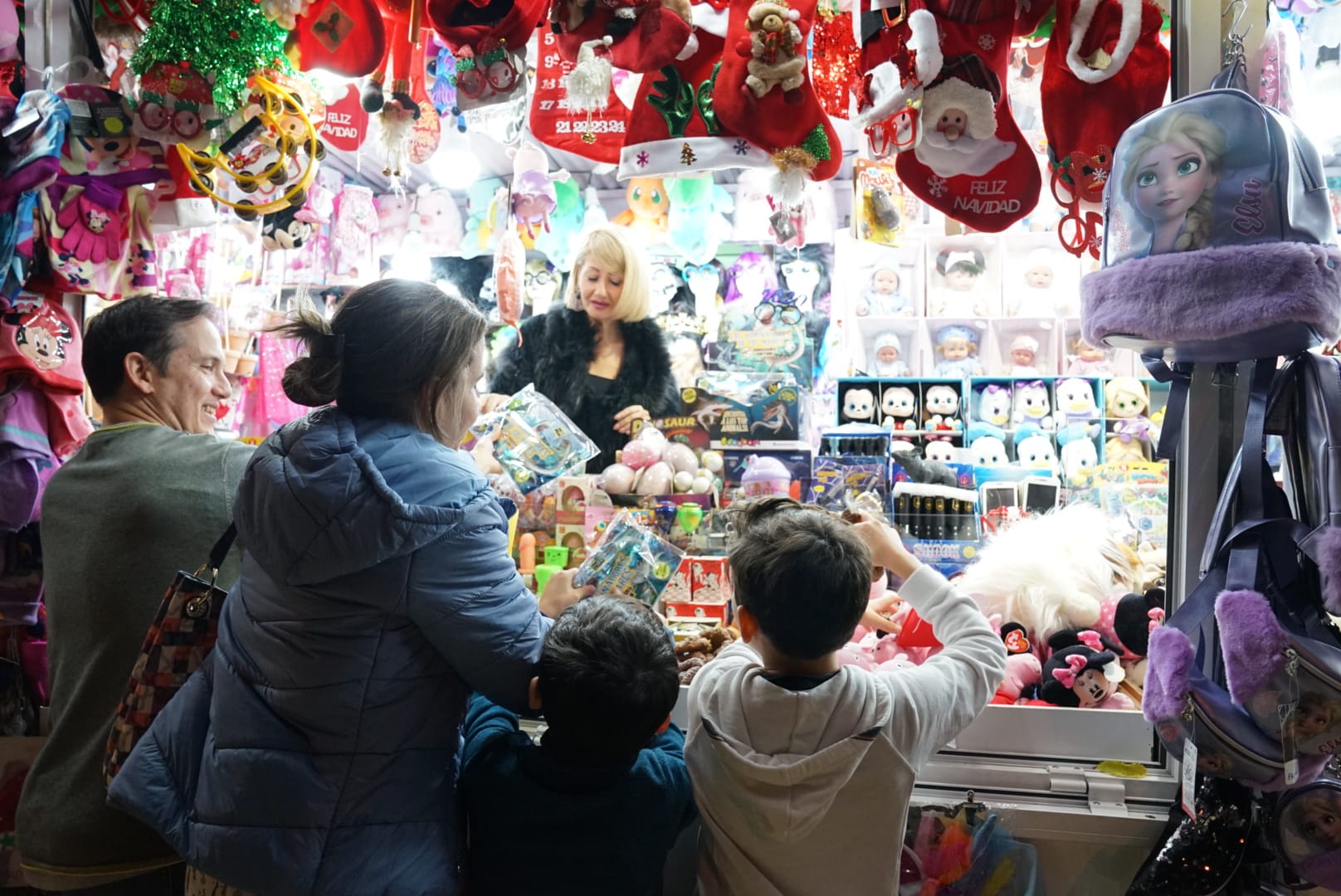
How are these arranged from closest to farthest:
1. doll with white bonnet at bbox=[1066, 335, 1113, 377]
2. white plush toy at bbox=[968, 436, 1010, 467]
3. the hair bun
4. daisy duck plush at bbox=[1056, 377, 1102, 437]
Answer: the hair bun
white plush toy at bbox=[968, 436, 1010, 467]
daisy duck plush at bbox=[1056, 377, 1102, 437]
doll with white bonnet at bbox=[1066, 335, 1113, 377]

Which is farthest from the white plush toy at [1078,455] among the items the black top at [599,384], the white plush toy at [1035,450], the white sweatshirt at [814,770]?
the white sweatshirt at [814,770]

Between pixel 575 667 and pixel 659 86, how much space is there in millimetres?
1434

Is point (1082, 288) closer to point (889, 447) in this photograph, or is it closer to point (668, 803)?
point (889, 447)

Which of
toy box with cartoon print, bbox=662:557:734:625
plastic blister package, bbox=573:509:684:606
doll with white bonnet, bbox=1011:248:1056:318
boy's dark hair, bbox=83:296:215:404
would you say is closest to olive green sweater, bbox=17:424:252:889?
boy's dark hair, bbox=83:296:215:404

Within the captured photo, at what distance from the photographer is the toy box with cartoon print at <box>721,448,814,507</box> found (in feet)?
8.61

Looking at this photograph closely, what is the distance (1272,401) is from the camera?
159 centimetres

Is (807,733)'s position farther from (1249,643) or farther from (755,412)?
(755,412)

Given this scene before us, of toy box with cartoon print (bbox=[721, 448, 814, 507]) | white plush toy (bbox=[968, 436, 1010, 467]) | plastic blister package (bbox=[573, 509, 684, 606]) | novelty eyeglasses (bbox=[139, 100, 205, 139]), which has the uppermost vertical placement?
novelty eyeglasses (bbox=[139, 100, 205, 139])

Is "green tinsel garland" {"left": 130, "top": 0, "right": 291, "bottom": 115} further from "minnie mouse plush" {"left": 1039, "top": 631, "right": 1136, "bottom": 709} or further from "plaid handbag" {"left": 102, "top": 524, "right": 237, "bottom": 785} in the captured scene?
"minnie mouse plush" {"left": 1039, "top": 631, "right": 1136, "bottom": 709}

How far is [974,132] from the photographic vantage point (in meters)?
1.99

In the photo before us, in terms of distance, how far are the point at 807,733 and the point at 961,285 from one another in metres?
4.76

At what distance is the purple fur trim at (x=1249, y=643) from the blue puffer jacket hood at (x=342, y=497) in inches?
46.6

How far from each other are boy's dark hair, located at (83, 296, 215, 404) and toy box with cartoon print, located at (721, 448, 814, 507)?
1.40m

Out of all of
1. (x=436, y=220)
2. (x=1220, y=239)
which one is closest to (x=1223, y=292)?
(x=1220, y=239)
